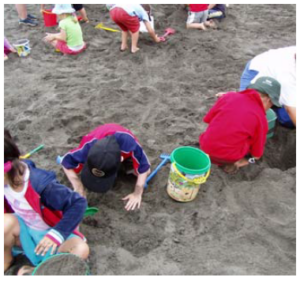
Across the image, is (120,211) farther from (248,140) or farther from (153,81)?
(153,81)

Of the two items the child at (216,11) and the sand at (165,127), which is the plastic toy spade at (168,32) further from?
the child at (216,11)

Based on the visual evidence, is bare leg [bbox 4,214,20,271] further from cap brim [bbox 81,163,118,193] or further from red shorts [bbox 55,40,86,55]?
red shorts [bbox 55,40,86,55]

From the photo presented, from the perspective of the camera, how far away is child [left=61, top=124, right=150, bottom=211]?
1828 millimetres

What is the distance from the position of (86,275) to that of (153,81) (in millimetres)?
2680

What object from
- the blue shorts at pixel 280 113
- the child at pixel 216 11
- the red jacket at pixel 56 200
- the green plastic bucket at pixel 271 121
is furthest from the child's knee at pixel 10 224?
the child at pixel 216 11

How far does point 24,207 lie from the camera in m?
1.65

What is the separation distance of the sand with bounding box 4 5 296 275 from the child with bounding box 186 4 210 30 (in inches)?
6.6

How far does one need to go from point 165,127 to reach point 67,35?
2303 millimetres

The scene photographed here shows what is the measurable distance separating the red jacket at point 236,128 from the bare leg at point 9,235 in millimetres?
1515

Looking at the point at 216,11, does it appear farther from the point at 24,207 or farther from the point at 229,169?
the point at 24,207

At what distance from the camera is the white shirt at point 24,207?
5.22ft

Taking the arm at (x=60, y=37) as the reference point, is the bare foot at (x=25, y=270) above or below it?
below

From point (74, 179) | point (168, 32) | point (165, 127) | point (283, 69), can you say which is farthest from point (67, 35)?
point (283, 69)

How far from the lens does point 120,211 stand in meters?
2.21
